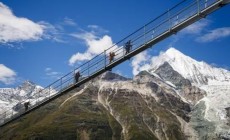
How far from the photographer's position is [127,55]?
5012 cm

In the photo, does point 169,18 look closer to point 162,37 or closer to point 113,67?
point 162,37

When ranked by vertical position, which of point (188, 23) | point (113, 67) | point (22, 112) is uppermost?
point (188, 23)

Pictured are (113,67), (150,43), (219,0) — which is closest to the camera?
(219,0)

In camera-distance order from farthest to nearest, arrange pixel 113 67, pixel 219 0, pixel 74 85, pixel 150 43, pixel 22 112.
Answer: pixel 22 112, pixel 74 85, pixel 113 67, pixel 150 43, pixel 219 0

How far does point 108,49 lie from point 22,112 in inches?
981

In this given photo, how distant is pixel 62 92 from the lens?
6116 cm

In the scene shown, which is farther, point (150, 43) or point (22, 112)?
point (22, 112)

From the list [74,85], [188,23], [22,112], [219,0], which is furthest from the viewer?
[22,112]

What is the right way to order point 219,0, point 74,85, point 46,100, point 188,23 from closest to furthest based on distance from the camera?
point 219,0 < point 188,23 < point 74,85 < point 46,100

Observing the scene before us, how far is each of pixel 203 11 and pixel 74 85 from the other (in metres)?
23.8

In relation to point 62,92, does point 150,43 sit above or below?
above

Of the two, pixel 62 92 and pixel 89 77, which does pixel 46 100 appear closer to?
pixel 62 92

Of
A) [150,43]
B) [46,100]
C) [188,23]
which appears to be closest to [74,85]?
[46,100]

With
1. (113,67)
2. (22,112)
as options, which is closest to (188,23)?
(113,67)
